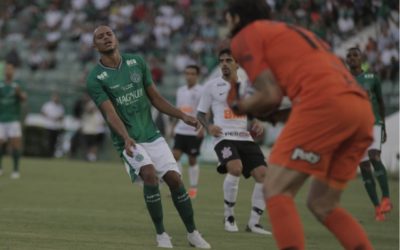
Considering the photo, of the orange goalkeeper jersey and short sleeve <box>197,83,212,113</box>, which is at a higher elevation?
the orange goalkeeper jersey

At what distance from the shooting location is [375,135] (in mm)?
15633

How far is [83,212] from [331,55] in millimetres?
8315

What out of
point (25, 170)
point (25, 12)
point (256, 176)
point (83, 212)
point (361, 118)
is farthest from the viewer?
point (25, 12)

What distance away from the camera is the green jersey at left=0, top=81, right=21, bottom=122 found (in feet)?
76.6

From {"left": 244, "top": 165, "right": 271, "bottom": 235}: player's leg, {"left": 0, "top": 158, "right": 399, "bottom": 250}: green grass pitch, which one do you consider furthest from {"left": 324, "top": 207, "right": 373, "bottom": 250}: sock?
{"left": 244, "top": 165, "right": 271, "bottom": 235}: player's leg

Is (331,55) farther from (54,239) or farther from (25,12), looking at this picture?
(25,12)

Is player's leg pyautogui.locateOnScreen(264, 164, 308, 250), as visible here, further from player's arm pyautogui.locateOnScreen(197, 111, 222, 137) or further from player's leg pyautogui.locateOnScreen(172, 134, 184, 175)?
player's leg pyautogui.locateOnScreen(172, 134, 184, 175)

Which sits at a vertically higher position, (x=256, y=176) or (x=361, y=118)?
(x=361, y=118)

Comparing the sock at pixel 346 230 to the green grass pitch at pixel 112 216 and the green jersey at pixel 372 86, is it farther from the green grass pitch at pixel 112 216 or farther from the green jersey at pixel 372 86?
the green jersey at pixel 372 86

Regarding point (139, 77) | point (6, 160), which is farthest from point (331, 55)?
point (6, 160)

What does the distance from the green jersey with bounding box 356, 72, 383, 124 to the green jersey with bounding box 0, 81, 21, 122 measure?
33.6 ft

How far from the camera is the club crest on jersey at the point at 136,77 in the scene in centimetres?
1127

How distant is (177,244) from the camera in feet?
37.5

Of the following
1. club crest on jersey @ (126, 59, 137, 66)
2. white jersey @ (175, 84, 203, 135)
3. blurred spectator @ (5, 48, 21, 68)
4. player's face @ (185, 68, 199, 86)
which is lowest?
blurred spectator @ (5, 48, 21, 68)
